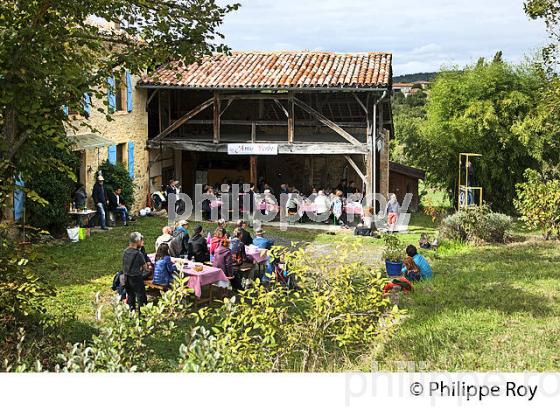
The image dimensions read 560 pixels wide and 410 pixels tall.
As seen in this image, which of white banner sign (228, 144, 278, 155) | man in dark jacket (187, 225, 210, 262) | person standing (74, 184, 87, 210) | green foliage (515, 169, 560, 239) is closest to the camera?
man in dark jacket (187, 225, 210, 262)

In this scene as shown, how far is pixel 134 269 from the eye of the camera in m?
8.36

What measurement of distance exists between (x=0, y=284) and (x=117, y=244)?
8.01 m

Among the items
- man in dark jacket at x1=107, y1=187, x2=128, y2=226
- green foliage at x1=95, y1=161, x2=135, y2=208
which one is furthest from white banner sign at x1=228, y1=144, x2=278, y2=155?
man in dark jacket at x1=107, y1=187, x2=128, y2=226

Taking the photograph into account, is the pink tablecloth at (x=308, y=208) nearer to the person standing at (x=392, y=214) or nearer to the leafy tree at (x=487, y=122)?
the person standing at (x=392, y=214)

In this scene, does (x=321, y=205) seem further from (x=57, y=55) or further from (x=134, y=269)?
(x=57, y=55)

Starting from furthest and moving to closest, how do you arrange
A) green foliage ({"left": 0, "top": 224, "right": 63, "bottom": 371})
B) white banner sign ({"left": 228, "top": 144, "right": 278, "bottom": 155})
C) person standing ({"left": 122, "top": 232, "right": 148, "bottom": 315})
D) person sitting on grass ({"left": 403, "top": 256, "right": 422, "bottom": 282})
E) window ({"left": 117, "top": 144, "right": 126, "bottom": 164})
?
white banner sign ({"left": 228, "top": 144, "right": 278, "bottom": 155}) → window ({"left": 117, "top": 144, "right": 126, "bottom": 164}) → person sitting on grass ({"left": 403, "top": 256, "right": 422, "bottom": 282}) → person standing ({"left": 122, "top": 232, "right": 148, "bottom": 315}) → green foliage ({"left": 0, "top": 224, "right": 63, "bottom": 371})

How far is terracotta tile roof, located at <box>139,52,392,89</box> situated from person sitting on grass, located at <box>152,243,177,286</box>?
897 cm

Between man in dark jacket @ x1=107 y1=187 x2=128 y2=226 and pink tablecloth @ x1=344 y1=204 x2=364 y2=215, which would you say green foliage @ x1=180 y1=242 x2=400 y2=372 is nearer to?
man in dark jacket @ x1=107 y1=187 x2=128 y2=226

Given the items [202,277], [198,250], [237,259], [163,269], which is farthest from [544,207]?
[163,269]

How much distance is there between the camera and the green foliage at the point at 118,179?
16.8m

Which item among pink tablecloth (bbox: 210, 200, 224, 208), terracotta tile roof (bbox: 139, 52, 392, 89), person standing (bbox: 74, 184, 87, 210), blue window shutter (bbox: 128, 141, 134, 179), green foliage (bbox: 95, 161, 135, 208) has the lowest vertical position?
pink tablecloth (bbox: 210, 200, 224, 208)

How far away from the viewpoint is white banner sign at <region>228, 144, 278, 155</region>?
18.9 m

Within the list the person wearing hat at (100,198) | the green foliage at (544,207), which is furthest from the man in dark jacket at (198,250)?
the green foliage at (544,207)

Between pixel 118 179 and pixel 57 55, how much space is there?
10718mm
